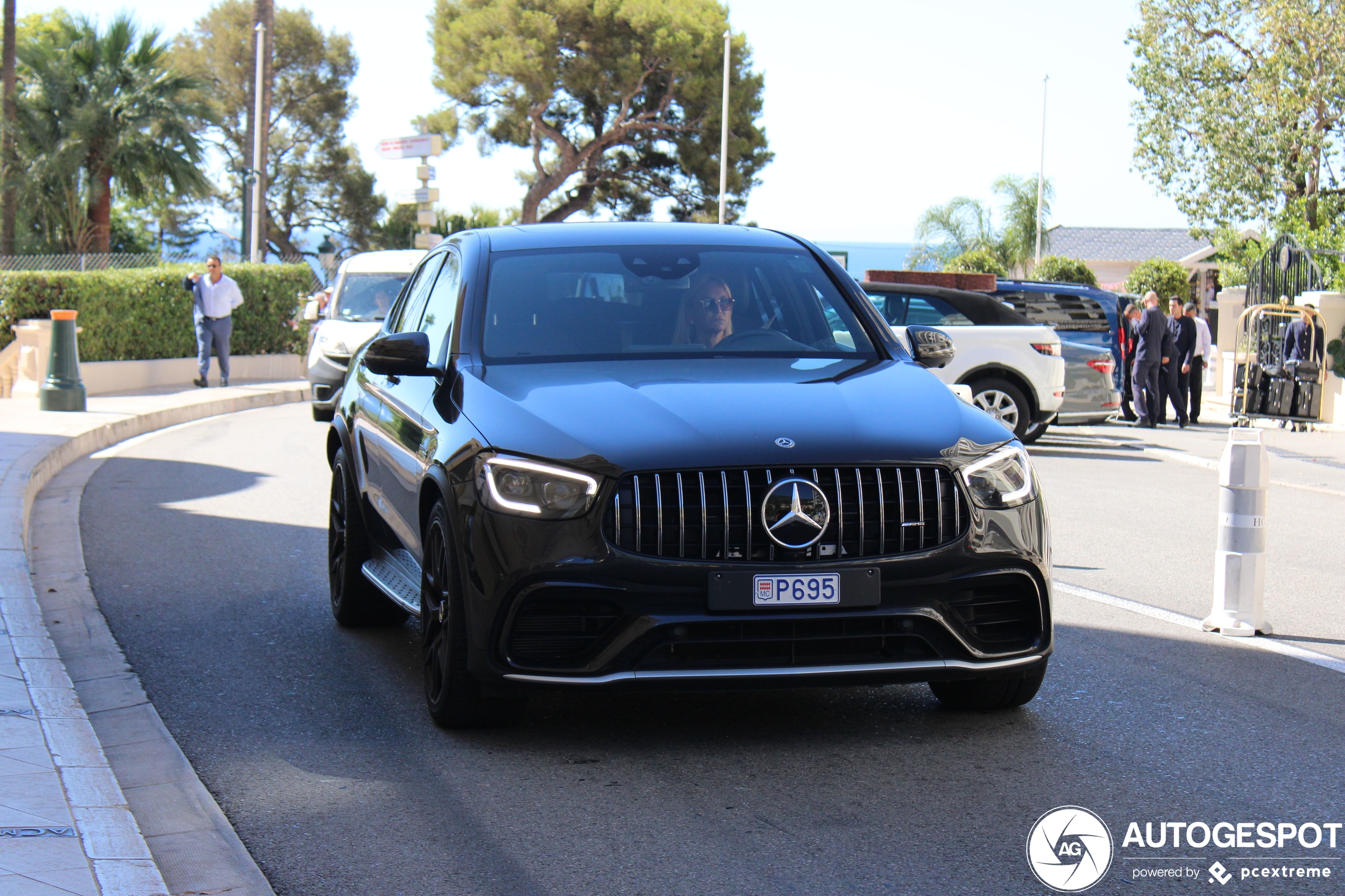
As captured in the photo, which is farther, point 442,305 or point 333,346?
point 333,346

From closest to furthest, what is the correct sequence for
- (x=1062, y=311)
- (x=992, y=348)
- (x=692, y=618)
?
(x=692, y=618), (x=992, y=348), (x=1062, y=311)

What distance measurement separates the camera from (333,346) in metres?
17.3

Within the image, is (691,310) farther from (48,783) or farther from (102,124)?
(102,124)

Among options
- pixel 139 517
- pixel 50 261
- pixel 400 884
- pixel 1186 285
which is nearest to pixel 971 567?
pixel 400 884

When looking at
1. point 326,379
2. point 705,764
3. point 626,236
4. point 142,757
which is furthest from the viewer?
point 326,379

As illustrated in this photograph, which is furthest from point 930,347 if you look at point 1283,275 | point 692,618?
point 1283,275

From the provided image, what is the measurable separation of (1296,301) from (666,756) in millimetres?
20451

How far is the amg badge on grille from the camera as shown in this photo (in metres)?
4.64

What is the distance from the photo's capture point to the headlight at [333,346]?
1698 cm

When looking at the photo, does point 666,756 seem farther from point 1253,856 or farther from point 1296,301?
point 1296,301

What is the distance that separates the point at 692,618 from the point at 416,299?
2929 mm

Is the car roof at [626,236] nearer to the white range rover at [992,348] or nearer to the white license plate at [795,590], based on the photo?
the white license plate at [795,590]

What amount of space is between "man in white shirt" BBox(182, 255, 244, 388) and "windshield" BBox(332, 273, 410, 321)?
4.27 meters

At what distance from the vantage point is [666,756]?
4949 millimetres
